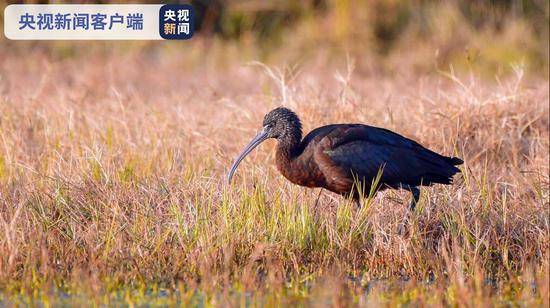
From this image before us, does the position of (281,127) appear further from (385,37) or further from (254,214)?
(385,37)

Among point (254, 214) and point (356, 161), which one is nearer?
point (254, 214)

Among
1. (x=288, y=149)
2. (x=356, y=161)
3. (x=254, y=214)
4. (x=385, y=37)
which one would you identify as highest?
(x=385, y=37)

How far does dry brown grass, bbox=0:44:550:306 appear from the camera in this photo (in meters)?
5.28

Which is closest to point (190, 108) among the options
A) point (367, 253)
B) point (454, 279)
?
point (367, 253)

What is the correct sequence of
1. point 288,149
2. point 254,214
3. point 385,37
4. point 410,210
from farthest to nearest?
1. point 385,37
2. point 288,149
3. point 410,210
4. point 254,214

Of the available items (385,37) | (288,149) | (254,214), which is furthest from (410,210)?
(385,37)

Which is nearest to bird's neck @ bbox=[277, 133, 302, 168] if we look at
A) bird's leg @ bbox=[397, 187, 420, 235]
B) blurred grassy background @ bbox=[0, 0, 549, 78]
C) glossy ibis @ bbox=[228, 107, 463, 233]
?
glossy ibis @ bbox=[228, 107, 463, 233]

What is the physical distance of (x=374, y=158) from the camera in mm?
6309

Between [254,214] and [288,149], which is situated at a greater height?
[288,149]

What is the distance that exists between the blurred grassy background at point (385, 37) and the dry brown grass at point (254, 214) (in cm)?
606

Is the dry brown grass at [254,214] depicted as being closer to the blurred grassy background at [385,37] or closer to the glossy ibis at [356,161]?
the glossy ibis at [356,161]

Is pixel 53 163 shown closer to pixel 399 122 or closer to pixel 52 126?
pixel 52 126

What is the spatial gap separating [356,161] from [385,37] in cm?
943

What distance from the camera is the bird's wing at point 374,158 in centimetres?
623
